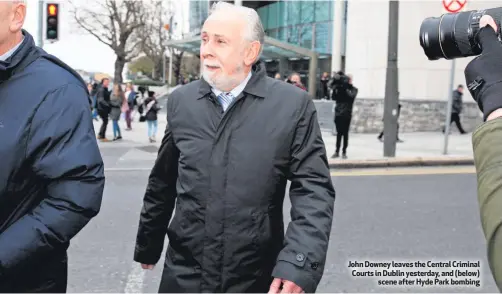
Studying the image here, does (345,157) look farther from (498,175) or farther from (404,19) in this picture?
(498,175)

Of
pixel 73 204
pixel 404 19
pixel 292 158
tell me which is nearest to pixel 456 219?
pixel 292 158

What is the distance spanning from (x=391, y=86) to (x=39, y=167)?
33.3 ft

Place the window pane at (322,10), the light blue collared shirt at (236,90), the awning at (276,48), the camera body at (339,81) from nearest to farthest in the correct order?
the light blue collared shirt at (236,90)
the camera body at (339,81)
the awning at (276,48)
the window pane at (322,10)

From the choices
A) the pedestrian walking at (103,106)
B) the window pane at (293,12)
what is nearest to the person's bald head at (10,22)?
the pedestrian walking at (103,106)

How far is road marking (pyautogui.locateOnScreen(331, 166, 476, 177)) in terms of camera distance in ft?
33.5

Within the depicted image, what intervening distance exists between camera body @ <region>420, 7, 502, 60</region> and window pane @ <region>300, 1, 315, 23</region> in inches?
1064

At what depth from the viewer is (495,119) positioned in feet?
4.48

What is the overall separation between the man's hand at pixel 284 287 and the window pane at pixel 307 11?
88.5 feet

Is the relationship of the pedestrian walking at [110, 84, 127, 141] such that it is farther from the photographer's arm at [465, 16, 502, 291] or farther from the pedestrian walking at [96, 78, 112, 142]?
the photographer's arm at [465, 16, 502, 291]

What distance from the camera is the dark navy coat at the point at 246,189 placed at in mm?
2340

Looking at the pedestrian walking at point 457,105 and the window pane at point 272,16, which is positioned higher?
the window pane at point 272,16

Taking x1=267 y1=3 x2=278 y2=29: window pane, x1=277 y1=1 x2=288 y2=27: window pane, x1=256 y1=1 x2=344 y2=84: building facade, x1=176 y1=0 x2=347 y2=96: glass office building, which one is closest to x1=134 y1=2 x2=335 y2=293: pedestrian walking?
x1=176 y1=0 x2=347 y2=96: glass office building

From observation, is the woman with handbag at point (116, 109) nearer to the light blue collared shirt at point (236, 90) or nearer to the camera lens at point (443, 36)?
the light blue collared shirt at point (236, 90)

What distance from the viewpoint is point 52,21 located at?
43.5 ft
